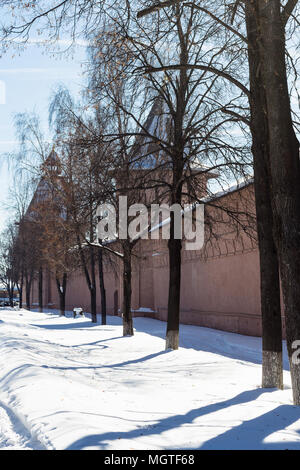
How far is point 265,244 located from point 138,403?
310 cm

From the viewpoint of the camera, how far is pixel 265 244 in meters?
8.30

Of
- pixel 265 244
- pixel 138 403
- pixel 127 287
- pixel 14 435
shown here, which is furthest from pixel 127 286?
pixel 14 435

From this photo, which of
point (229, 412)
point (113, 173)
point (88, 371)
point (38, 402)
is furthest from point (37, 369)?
point (113, 173)

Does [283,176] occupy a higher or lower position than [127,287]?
higher

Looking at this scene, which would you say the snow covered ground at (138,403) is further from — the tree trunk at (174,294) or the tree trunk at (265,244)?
the tree trunk at (174,294)

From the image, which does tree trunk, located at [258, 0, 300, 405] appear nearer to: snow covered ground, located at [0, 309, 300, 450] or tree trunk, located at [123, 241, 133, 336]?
snow covered ground, located at [0, 309, 300, 450]

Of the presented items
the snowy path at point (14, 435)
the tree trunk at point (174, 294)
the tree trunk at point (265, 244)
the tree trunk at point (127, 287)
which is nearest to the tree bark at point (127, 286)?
the tree trunk at point (127, 287)

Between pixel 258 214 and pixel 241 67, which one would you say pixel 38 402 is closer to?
pixel 258 214

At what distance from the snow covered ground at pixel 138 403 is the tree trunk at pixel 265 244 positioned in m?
0.47

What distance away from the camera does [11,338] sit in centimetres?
1540

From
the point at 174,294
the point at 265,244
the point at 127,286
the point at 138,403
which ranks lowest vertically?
the point at 138,403

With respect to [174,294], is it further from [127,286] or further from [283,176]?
[283,176]

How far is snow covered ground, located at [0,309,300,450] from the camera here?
500 centimetres

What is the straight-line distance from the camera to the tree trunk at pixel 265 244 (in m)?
8.21
